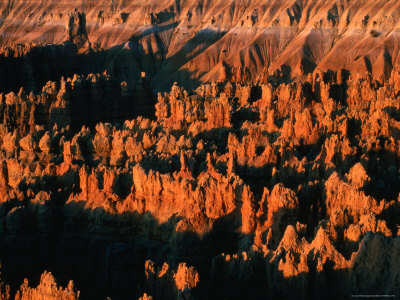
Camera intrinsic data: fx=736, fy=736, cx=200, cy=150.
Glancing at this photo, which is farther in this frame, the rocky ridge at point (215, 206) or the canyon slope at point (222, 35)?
the canyon slope at point (222, 35)

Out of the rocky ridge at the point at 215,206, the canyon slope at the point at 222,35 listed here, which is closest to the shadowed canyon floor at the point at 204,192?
the rocky ridge at the point at 215,206

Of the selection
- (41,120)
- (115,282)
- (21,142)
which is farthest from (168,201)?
(41,120)

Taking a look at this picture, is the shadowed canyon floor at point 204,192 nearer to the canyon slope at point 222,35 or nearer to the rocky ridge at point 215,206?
the rocky ridge at point 215,206

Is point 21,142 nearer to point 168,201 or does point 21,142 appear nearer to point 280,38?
point 168,201

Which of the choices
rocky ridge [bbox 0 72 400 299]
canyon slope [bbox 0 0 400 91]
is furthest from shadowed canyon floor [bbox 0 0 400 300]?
canyon slope [bbox 0 0 400 91]

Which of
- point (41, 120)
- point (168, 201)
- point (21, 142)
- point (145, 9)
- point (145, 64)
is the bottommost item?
point (168, 201)

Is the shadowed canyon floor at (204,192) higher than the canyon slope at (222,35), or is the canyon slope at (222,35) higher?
the canyon slope at (222,35)

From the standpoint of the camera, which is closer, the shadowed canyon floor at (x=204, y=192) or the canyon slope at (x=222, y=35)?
the shadowed canyon floor at (x=204, y=192)

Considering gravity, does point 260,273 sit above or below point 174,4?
below
